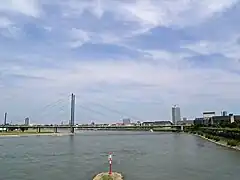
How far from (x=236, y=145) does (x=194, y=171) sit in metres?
30.0

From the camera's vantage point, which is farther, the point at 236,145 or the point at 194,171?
the point at 236,145

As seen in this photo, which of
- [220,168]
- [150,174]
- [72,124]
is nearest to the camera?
[150,174]

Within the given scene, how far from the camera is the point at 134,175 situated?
26047mm

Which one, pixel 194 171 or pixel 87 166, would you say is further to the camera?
pixel 87 166

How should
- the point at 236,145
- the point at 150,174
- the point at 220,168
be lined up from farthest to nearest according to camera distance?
the point at 236,145
the point at 220,168
the point at 150,174

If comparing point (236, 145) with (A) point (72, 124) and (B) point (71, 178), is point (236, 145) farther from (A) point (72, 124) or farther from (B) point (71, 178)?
(A) point (72, 124)

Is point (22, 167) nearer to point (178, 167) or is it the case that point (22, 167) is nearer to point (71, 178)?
point (71, 178)

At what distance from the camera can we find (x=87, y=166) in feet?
105

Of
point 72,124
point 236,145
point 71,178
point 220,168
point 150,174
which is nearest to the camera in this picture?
point 71,178

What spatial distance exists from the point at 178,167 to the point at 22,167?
47.7ft

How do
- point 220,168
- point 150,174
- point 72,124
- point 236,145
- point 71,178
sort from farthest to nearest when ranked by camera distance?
point 72,124 → point 236,145 → point 220,168 → point 150,174 → point 71,178

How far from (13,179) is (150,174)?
10.4m

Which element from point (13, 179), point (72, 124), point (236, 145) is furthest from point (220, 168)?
point (72, 124)

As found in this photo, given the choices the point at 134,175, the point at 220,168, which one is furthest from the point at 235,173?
the point at 134,175
